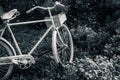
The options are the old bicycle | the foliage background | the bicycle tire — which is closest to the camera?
the old bicycle

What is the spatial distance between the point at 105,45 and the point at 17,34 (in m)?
2.50

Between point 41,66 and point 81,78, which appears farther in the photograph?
point 41,66

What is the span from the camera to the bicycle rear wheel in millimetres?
7023

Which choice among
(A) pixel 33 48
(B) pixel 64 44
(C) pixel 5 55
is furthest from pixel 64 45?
(C) pixel 5 55

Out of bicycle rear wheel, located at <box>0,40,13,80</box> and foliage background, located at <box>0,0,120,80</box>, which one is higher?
bicycle rear wheel, located at <box>0,40,13,80</box>

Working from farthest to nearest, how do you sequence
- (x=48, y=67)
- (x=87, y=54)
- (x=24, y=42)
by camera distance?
(x=24, y=42), (x=87, y=54), (x=48, y=67)

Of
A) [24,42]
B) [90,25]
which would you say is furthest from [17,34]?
[90,25]

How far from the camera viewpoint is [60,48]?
791 cm

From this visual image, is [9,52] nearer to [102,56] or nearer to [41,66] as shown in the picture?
[41,66]

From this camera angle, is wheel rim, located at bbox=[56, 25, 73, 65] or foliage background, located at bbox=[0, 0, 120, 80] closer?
foliage background, located at bbox=[0, 0, 120, 80]

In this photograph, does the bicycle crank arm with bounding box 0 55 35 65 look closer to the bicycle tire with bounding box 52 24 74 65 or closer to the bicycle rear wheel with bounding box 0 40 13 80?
the bicycle rear wheel with bounding box 0 40 13 80

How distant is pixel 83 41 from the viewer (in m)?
8.82

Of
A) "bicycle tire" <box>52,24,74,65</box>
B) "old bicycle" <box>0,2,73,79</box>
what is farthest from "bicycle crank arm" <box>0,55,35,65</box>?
"bicycle tire" <box>52,24,74,65</box>

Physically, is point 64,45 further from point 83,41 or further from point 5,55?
point 5,55
